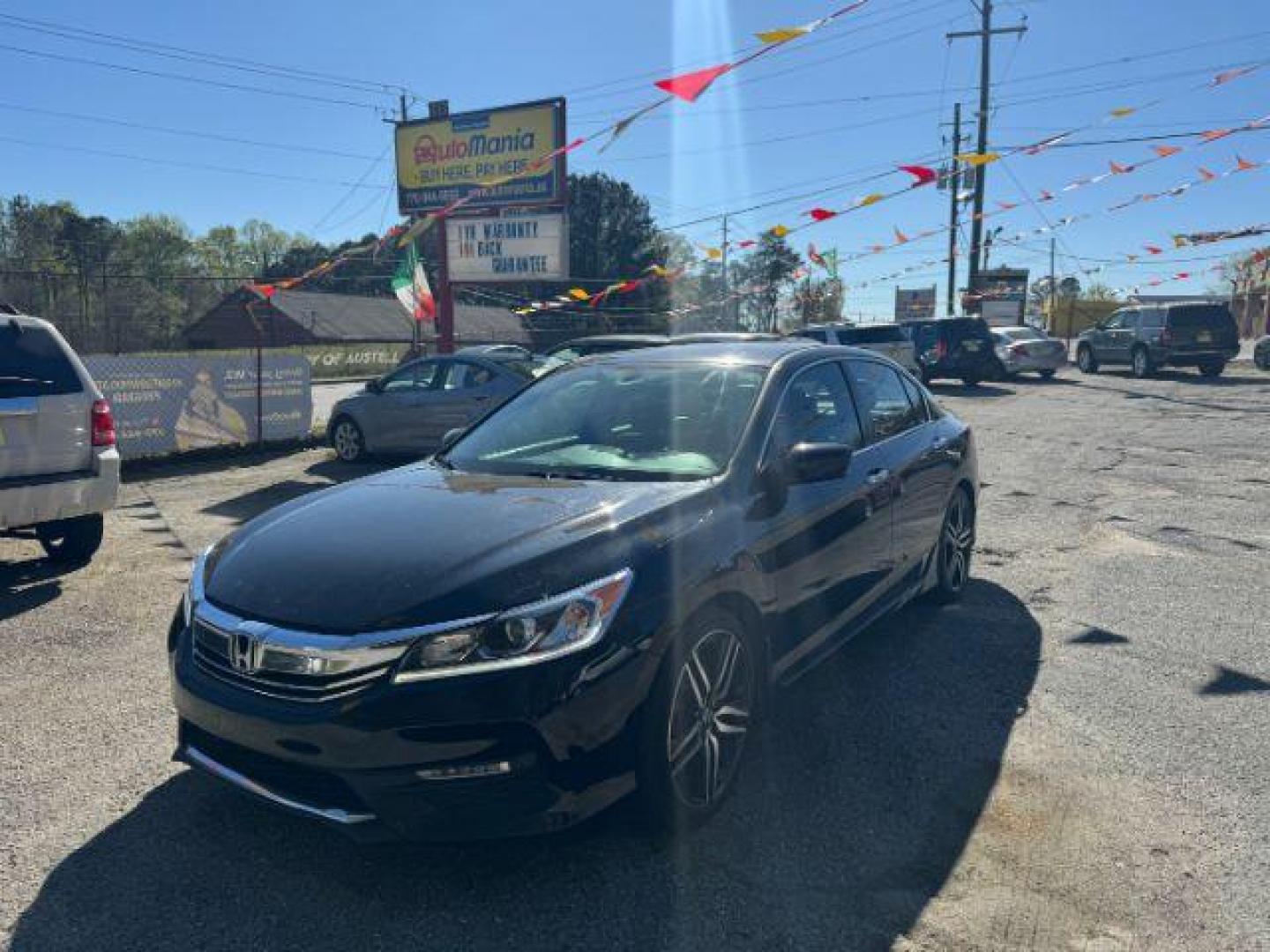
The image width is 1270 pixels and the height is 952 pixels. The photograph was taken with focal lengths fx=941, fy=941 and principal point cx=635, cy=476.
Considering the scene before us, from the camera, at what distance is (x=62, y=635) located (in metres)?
5.12

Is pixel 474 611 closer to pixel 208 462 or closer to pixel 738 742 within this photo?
pixel 738 742

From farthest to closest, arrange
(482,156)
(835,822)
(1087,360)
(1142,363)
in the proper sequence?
(1087,360)
(1142,363)
(482,156)
(835,822)

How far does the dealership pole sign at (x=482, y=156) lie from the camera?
57.8 ft

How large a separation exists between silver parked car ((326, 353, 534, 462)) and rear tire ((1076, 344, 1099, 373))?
19516 millimetres

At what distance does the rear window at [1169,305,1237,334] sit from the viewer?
22719 millimetres

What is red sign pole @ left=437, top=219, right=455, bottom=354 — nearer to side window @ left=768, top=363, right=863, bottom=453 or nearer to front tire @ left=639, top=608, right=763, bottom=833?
side window @ left=768, top=363, right=863, bottom=453

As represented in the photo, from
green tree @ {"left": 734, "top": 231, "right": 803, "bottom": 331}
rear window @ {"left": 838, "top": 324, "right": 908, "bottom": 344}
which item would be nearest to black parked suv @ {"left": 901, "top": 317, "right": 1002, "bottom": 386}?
rear window @ {"left": 838, "top": 324, "right": 908, "bottom": 344}

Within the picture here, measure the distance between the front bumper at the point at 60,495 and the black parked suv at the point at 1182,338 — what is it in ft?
77.3

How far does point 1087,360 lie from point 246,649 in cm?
2710

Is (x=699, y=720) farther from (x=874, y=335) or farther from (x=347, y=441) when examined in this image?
(x=874, y=335)

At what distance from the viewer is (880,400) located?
15.9 ft

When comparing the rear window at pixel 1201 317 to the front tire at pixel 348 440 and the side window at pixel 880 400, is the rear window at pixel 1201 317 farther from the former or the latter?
the side window at pixel 880 400

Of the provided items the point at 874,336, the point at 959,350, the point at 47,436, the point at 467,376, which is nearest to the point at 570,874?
the point at 47,436

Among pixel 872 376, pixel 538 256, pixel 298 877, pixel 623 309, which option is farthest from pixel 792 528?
pixel 623 309
